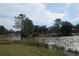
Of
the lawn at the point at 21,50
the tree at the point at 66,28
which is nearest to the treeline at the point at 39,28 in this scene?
the tree at the point at 66,28

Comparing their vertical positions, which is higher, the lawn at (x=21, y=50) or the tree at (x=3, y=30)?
the tree at (x=3, y=30)

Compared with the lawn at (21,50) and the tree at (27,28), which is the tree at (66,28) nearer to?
the lawn at (21,50)

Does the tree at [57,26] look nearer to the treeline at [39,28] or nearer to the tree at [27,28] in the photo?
the treeline at [39,28]

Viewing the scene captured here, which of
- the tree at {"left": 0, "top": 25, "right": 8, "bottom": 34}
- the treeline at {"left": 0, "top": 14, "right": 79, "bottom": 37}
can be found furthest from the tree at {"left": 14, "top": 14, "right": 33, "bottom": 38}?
the tree at {"left": 0, "top": 25, "right": 8, "bottom": 34}

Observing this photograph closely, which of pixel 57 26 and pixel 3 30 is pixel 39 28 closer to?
pixel 57 26

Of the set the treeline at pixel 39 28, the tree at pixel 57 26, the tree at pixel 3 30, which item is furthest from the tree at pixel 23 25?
the tree at pixel 57 26

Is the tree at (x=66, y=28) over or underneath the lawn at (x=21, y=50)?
over

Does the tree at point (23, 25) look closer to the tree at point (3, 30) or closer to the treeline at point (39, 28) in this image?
the treeline at point (39, 28)
